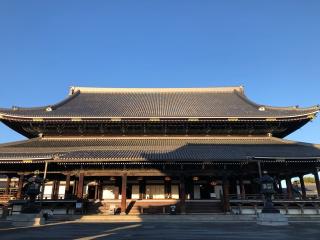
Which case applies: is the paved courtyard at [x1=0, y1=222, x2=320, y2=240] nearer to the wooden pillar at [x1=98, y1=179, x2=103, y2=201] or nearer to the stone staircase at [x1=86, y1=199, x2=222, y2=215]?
the stone staircase at [x1=86, y1=199, x2=222, y2=215]

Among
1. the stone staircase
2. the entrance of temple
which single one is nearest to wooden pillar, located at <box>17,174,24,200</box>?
the entrance of temple

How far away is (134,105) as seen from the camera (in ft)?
119

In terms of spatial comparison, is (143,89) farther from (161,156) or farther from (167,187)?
(161,156)

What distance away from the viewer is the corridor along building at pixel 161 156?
Result: 2428 centimetres

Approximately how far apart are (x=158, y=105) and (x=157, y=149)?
1069 cm

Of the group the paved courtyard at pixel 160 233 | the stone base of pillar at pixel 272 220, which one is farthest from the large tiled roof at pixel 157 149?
the paved courtyard at pixel 160 233

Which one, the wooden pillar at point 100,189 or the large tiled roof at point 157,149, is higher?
the large tiled roof at point 157,149

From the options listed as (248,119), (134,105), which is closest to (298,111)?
(248,119)

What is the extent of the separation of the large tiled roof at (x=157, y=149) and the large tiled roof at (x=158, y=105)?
2713 mm

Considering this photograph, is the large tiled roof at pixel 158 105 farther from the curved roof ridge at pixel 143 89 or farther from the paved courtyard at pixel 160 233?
the paved courtyard at pixel 160 233

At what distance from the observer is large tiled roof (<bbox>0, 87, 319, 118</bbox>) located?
98.5 feet

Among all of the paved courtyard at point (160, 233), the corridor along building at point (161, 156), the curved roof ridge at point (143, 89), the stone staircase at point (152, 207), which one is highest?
the curved roof ridge at point (143, 89)

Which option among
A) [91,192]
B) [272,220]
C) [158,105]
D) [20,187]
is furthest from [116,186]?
[272,220]

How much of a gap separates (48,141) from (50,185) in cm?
596
